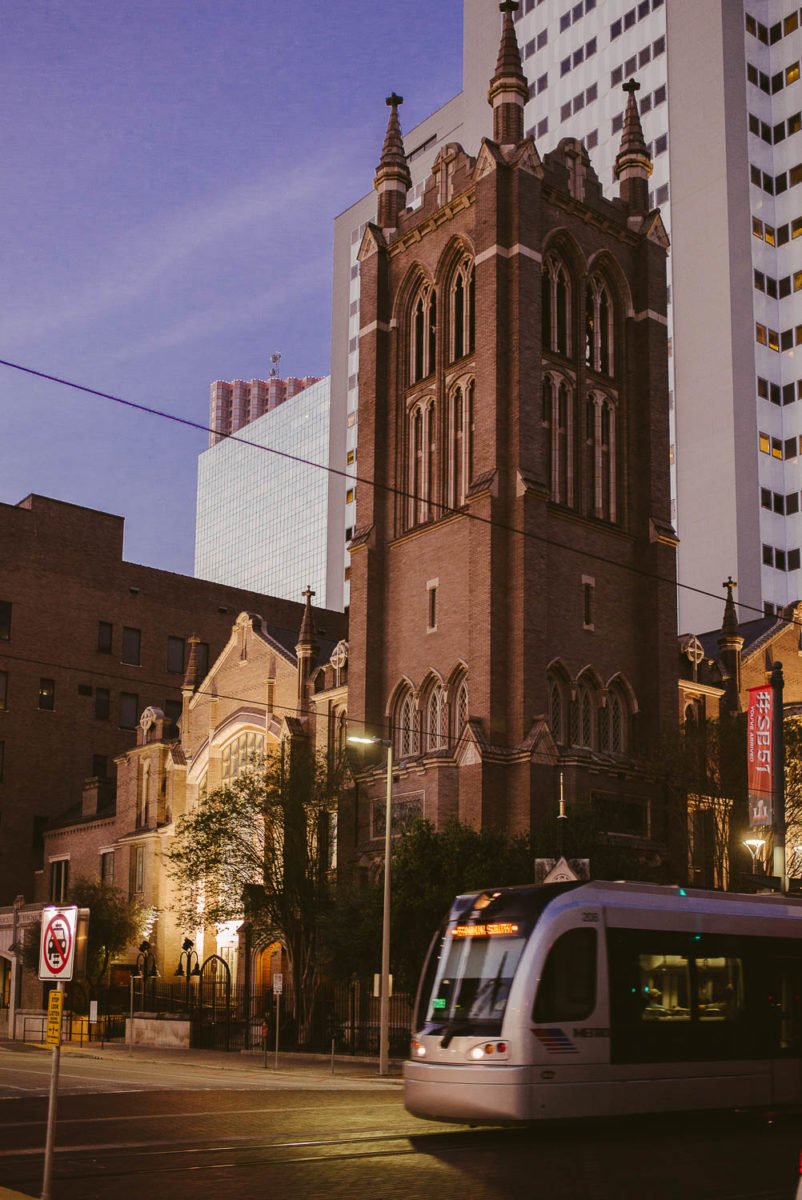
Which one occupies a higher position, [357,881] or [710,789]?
[710,789]

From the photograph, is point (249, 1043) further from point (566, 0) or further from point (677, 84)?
point (566, 0)

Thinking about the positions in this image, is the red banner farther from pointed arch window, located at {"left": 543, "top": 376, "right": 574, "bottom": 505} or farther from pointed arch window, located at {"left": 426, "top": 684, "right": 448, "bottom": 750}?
pointed arch window, located at {"left": 543, "top": 376, "right": 574, "bottom": 505}

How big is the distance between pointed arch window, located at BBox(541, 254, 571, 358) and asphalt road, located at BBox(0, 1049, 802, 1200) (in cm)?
3290

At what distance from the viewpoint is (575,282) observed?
52594 millimetres

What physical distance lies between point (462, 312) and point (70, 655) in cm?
3491

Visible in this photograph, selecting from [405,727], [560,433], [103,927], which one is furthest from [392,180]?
[103,927]

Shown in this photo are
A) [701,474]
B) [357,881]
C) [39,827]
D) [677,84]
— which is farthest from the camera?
[677,84]

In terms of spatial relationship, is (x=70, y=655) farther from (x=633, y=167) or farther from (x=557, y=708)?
(x=633, y=167)

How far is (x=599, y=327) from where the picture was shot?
2109 inches

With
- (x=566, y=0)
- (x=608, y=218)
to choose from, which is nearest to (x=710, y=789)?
(x=608, y=218)

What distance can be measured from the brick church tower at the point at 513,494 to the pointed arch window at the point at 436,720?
0.28 ft

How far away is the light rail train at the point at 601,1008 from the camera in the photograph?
16875 millimetres

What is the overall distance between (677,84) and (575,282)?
164 feet

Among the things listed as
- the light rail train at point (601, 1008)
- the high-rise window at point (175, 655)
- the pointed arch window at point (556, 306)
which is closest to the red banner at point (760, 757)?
the light rail train at point (601, 1008)
